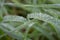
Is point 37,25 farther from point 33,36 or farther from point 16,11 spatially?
point 16,11

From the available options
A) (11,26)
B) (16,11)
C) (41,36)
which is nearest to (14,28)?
(11,26)

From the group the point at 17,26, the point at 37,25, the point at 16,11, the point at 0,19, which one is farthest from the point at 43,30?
the point at 16,11

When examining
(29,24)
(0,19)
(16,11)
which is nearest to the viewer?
(29,24)

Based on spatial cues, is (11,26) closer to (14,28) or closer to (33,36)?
(14,28)

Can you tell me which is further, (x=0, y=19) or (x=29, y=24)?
(x=0, y=19)

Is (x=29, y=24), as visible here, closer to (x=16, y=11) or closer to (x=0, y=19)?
(x=0, y=19)

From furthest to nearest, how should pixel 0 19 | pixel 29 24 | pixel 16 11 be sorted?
pixel 16 11, pixel 0 19, pixel 29 24

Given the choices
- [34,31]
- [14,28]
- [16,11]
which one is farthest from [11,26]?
[16,11]

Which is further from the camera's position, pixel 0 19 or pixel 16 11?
pixel 16 11
